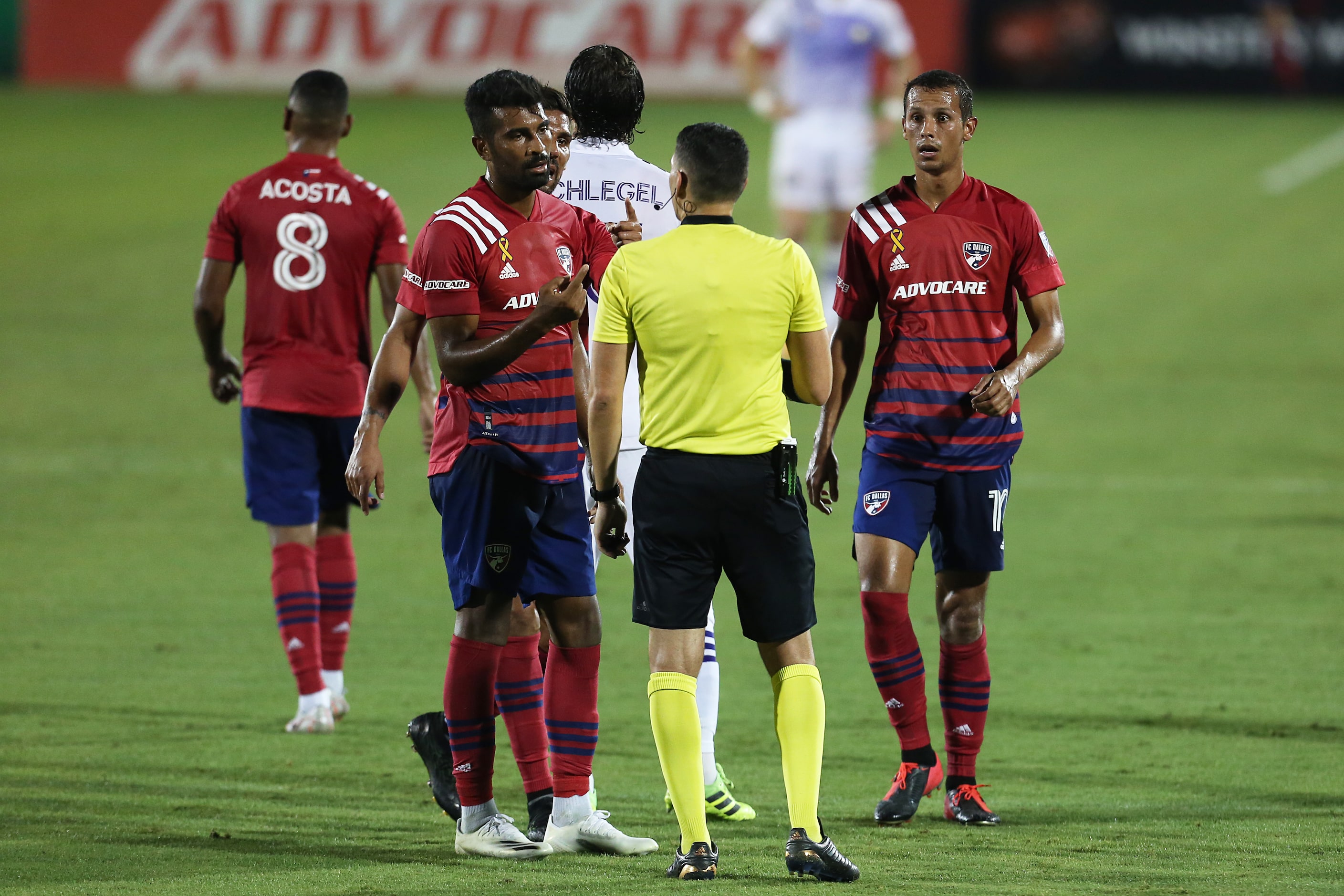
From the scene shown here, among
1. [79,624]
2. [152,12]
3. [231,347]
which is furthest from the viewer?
[152,12]

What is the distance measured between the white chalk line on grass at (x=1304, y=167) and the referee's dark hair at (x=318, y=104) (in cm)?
1874

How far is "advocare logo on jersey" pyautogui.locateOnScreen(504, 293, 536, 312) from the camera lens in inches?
212

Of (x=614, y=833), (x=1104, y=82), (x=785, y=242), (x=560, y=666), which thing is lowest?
(x=614, y=833)

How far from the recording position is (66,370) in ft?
53.3

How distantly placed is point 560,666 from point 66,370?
1184cm

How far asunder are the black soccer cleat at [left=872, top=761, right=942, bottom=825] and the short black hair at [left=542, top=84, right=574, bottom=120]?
2316 millimetres

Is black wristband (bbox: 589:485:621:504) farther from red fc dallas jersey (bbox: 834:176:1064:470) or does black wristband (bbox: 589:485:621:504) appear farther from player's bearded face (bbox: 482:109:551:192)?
red fc dallas jersey (bbox: 834:176:1064:470)

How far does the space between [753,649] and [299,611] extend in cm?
242

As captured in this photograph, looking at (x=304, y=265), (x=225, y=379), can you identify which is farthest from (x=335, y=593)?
(x=304, y=265)

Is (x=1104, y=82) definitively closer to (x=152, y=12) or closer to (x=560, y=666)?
(x=152, y=12)

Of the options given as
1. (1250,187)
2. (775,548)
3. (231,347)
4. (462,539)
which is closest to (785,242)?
(775,548)

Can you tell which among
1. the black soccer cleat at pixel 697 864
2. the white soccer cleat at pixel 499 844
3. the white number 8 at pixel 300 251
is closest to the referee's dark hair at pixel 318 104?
the white number 8 at pixel 300 251

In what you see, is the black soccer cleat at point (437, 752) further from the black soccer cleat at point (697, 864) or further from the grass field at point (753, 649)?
the black soccer cleat at point (697, 864)

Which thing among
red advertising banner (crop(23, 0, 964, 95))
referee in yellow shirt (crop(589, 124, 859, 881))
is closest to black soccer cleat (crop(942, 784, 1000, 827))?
referee in yellow shirt (crop(589, 124, 859, 881))
